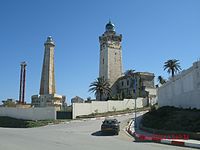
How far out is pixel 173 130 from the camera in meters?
25.9

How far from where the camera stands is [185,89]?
34500 millimetres

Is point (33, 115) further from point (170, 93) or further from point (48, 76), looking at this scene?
point (48, 76)

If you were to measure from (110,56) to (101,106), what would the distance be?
3995 centimetres

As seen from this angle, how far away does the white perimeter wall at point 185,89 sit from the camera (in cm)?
3075

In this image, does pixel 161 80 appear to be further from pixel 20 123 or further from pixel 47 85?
pixel 20 123

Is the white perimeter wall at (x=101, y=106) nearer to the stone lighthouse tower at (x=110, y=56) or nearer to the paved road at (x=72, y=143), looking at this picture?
the stone lighthouse tower at (x=110, y=56)

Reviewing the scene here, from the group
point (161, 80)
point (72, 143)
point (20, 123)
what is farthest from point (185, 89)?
point (161, 80)

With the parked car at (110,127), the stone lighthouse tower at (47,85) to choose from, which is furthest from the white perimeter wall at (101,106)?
the parked car at (110,127)

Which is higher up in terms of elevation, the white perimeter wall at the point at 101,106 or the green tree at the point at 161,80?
the green tree at the point at 161,80

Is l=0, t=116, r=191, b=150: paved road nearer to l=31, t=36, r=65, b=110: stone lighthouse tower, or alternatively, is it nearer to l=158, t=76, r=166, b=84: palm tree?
l=31, t=36, r=65, b=110: stone lighthouse tower

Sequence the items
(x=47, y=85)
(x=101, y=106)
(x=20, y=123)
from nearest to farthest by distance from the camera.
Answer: (x=20, y=123), (x=101, y=106), (x=47, y=85)

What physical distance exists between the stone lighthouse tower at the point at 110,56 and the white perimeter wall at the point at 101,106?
23.2 m

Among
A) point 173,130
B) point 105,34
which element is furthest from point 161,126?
point 105,34

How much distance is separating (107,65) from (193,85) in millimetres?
69301
